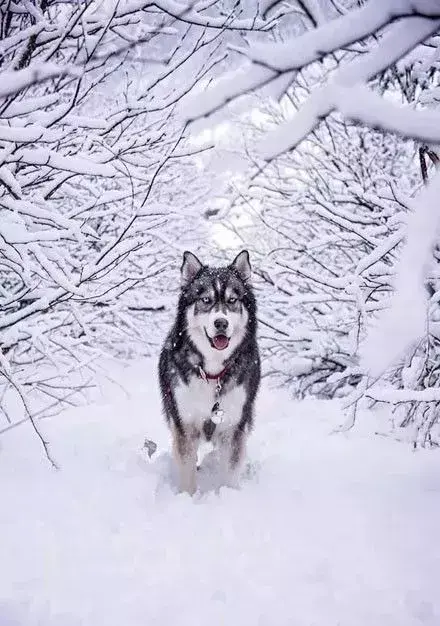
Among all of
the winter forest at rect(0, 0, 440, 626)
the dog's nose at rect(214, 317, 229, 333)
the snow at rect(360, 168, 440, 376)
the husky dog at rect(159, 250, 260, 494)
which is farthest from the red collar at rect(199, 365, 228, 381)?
the snow at rect(360, 168, 440, 376)

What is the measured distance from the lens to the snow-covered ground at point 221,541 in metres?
2.18

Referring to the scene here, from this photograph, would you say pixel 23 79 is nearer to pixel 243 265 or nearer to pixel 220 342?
pixel 220 342

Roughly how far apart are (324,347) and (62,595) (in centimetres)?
521

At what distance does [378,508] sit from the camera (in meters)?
3.26

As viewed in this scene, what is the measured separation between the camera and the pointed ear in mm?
4504

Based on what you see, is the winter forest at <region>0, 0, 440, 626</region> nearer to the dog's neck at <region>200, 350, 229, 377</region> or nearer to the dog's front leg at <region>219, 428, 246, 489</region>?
the dog's front leg at <region>219, 428, 246, 489</region>

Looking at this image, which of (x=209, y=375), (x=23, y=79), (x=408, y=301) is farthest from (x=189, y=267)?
(x=408, y=301)

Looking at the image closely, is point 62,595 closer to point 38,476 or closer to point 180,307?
point 38,476

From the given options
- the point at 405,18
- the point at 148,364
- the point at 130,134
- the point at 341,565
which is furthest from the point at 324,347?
the point at 148,364

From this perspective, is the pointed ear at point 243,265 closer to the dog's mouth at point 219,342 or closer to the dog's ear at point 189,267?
the dog's ear at point 189,267

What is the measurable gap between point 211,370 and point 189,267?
96 centimetres

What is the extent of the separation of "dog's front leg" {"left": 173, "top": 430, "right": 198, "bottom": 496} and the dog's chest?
15cm

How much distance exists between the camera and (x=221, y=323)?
159 inches

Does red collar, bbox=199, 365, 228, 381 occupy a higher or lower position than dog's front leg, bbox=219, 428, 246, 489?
higher
